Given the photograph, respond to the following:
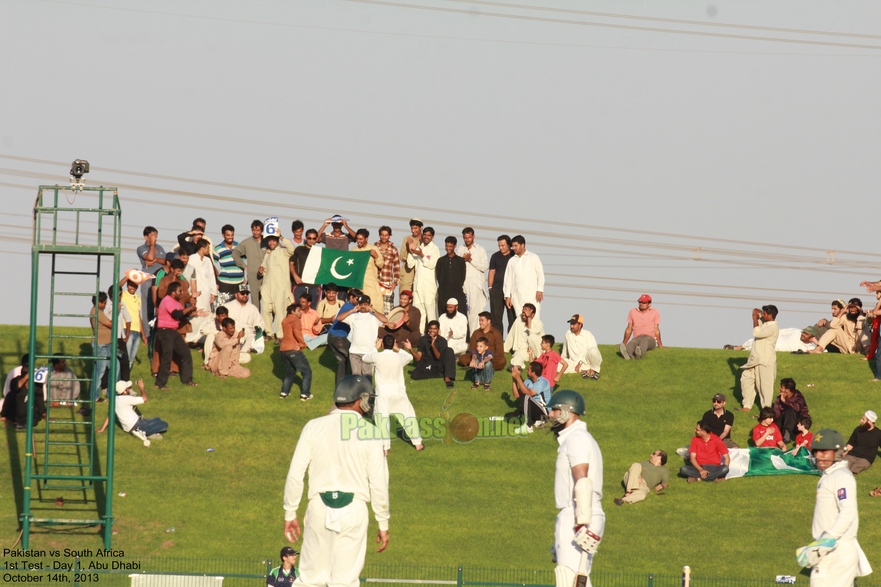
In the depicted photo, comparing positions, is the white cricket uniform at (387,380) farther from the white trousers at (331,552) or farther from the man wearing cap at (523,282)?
the white trousers at (331,552)

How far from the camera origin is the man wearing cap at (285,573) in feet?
43.0

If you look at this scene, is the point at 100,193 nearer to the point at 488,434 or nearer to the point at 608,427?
the point at 488,434

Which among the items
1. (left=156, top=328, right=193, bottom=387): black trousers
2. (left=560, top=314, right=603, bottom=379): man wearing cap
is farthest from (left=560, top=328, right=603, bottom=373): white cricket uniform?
(left=156, top=328, right=193, bottom=387): black trousers

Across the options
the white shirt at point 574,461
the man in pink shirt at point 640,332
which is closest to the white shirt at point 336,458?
the white shirt at point 574,461

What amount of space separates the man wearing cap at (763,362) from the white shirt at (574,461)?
12.5 meters

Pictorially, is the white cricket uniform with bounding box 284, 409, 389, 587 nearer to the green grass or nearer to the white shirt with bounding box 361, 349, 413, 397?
the green grass

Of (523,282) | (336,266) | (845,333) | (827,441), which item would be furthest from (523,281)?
(827,441)

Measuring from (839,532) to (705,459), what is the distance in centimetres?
910

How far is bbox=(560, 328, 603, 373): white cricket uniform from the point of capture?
22.7 m

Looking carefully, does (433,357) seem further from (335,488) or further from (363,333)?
(335,488)

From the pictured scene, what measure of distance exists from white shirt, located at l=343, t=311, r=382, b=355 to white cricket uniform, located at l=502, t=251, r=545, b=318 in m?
3.87

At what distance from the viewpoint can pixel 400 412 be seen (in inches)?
752

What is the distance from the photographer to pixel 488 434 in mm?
20766

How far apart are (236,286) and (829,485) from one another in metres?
14.6
